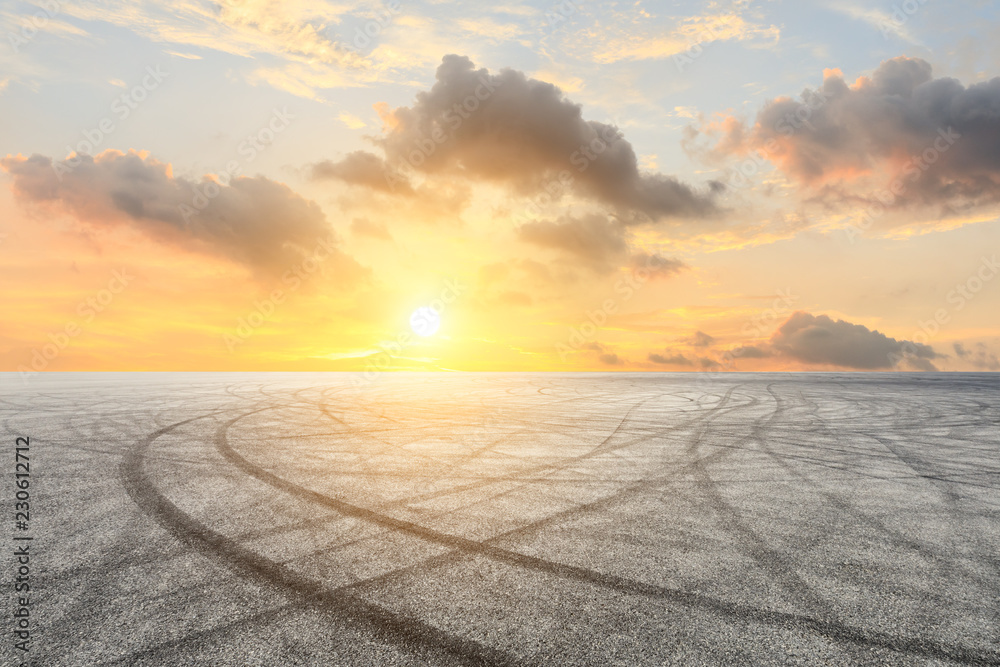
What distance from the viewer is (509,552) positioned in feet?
17.3

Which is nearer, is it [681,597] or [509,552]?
[681,597]

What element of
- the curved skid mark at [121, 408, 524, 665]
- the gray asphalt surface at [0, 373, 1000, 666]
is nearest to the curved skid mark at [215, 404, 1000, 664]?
the gray asphalt surface at [0, 373, 1000, 666]

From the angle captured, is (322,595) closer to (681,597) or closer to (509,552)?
(509,552)

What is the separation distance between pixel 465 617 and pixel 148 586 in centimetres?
311

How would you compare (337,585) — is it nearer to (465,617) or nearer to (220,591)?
(220,591)

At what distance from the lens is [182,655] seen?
354 cm

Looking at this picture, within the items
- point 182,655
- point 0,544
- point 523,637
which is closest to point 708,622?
point 523,637

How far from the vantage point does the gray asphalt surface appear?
145 inches

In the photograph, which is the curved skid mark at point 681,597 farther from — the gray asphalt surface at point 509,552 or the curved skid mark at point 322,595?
the curved skid mark at point 322,595

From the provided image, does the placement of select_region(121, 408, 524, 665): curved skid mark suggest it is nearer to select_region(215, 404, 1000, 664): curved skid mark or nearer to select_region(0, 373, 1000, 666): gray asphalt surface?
select_region(0, 373, 1000, 666): gray asphalt surface

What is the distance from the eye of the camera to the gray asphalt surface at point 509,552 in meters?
3.69

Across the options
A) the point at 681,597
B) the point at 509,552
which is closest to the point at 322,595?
the point at 509,552

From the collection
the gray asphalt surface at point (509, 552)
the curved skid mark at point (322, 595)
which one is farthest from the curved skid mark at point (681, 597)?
the curved skid mark at point (322, 595)

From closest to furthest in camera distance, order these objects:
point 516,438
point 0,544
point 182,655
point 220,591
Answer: point 182,655 < point 220,591 < point 0,544 < point 516,438
